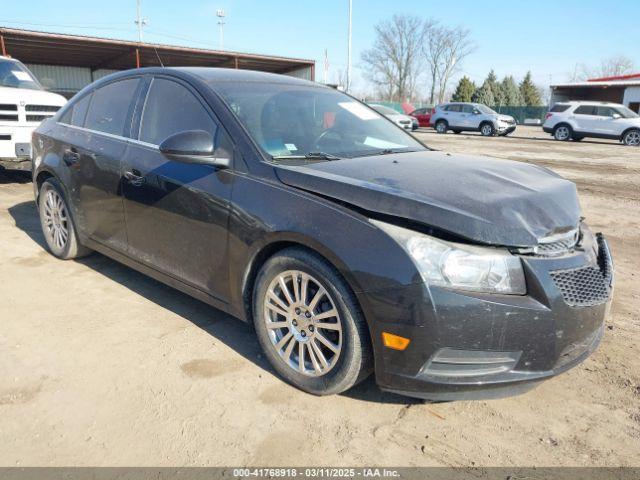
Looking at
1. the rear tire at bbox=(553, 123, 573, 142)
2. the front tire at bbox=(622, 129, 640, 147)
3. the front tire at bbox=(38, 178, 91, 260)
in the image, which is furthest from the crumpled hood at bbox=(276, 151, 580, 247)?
the rear tire at bbox=(553, 123, 573, 142)

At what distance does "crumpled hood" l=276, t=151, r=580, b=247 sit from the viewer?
7.43 feet

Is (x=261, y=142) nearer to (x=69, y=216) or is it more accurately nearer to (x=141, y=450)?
(x=141, y=450)

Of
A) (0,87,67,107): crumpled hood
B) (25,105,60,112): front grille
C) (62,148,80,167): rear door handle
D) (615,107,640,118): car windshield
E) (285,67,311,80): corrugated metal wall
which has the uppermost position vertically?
(285,67,311,80): corrugated metal wall

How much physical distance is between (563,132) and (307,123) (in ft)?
78.5

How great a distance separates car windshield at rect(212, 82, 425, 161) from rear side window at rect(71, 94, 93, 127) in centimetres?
171

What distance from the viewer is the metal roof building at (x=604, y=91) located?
133 ft

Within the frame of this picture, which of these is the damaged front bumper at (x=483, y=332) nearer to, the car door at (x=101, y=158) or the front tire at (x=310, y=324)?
the front tire at (x=310, y=324)

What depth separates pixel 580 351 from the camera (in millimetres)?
2439

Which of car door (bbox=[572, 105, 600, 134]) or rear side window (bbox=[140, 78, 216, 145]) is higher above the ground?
car door (bbox=[572, 105, 600, 134])

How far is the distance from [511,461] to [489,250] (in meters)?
0.92

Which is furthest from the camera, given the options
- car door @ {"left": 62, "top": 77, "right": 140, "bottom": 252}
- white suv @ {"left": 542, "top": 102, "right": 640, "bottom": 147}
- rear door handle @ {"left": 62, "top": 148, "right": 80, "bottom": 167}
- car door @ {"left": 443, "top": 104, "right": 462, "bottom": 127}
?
car door @ {"left": 443, "top": 104, "right": 462, "bottom": 127}

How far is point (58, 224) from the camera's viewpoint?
4.60m

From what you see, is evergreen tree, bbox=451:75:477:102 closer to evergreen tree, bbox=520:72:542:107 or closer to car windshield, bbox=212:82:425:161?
evergreen tree, bbox=520:72:542:107

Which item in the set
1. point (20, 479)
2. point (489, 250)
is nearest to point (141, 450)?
point (20, 479)
